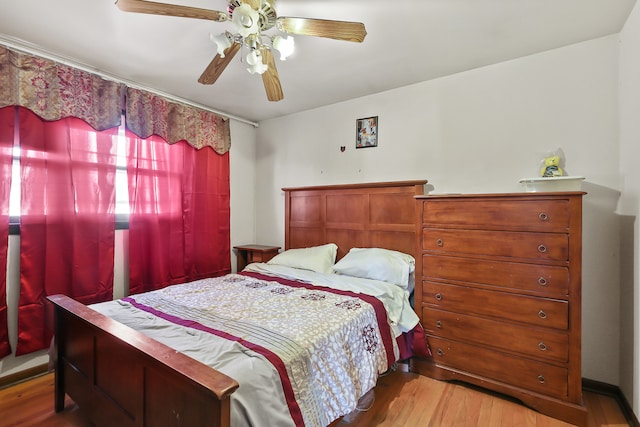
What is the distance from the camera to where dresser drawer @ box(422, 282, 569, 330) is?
178 centimetres

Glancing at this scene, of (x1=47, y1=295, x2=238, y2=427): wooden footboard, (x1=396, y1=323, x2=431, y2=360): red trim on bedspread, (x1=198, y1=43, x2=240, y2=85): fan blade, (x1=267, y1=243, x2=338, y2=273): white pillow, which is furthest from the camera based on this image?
(x1=267, y1=243, x2=338, y2=273): white pillow

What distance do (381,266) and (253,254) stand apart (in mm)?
1691

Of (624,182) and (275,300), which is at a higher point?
(624,182)

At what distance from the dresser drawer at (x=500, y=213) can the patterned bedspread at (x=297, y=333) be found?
811 millimetres

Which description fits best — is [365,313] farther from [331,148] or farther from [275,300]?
[331,148]

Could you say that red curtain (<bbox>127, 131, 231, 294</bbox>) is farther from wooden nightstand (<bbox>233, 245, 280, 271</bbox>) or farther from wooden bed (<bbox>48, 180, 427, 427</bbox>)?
wooden bed (<bbox>48, 180, 427, 427</bbox>)

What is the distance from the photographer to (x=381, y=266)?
2439 millimetres

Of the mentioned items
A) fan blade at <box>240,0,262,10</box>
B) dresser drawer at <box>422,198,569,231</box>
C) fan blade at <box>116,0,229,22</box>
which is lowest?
dresser drawer at <box>422,198,569,231</box>

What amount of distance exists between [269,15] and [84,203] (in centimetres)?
209

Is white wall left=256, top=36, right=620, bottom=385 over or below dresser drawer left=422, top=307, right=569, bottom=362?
over

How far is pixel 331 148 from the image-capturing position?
3.32 m

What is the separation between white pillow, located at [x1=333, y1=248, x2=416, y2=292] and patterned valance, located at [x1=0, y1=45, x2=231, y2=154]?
2079mm

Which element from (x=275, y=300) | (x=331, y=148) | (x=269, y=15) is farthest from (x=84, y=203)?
(x=331, y=148)

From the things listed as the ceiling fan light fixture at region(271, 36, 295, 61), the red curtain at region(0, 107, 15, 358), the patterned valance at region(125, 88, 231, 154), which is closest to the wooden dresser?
the ceiling fan light fixture at region(271, 36, 295, 61)
